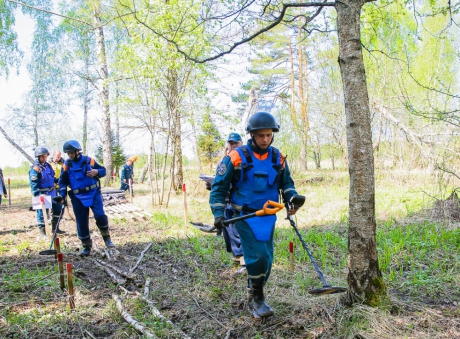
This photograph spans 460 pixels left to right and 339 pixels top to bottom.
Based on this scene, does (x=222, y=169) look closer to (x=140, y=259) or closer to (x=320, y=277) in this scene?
(x=320, y=277)

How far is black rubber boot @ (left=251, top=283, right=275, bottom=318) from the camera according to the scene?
3635mm

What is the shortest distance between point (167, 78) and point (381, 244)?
809 cm

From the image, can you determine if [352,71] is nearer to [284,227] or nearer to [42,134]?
[284,227]

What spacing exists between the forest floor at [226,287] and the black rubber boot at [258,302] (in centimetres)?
12

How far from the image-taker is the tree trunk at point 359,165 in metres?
3.29

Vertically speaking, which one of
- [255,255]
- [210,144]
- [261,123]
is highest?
[210,144]

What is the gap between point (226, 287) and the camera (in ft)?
15.8

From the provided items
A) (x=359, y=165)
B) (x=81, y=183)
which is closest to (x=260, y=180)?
(x=359, y=165)

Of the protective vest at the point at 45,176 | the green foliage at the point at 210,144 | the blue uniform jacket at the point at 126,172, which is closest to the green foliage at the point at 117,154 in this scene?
the blue uniform jacket at the point at 126,172

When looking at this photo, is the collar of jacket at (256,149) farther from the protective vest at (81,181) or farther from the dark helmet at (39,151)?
the dark helmet at (39,151)

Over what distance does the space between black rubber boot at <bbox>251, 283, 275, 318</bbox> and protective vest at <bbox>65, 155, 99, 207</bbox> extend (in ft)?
13.2

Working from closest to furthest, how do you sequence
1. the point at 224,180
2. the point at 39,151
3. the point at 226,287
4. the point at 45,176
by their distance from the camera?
the point at 224,180
the point at 226,287
the point at 39,151
the point at 45,176

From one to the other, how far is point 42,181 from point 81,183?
2937 millimetres

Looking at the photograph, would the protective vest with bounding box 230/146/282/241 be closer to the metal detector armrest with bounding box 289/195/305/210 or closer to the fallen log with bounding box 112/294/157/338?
the metal detector armrest with bounding box 289/195/305/210
